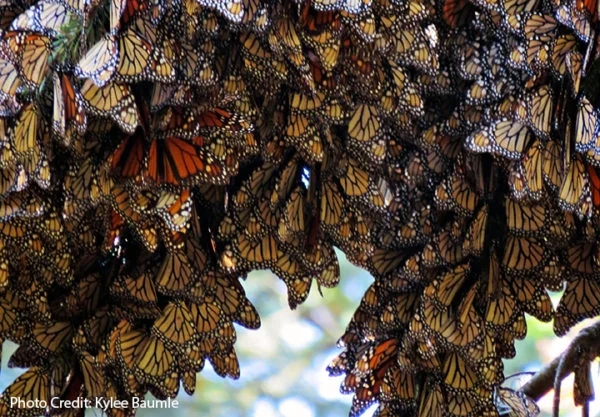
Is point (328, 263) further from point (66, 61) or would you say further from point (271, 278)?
point (271, 278)

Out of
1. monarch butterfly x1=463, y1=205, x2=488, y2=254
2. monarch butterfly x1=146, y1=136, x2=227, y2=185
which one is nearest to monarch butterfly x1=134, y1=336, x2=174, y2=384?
monarch butterfly x1=146, y1=136, x2=227, y2=185

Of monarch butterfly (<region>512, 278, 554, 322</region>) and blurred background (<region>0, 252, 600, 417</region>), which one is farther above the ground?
blurred background (<region>0, 252, 600, 417</region>)

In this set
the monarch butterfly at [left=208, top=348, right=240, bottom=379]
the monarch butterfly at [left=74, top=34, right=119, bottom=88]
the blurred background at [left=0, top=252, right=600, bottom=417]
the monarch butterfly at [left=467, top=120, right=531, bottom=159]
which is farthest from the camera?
the blurred background at [left=0, top=252, right=600, bottom=417]

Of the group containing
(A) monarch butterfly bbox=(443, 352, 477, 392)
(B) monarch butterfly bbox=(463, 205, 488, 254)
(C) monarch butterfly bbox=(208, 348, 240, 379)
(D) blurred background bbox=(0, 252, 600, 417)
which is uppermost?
(D) blurred background bbox=(0, 252, 600, 417)

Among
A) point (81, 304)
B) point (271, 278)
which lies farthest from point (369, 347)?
point (271, 278)

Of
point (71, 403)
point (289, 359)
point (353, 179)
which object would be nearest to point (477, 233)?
point (353, 179)

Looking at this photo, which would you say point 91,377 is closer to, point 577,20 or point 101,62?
point 101,62

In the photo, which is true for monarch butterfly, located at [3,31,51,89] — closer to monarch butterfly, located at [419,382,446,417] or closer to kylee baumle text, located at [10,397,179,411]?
kylee baumle text, located at [10,397,179,411]
